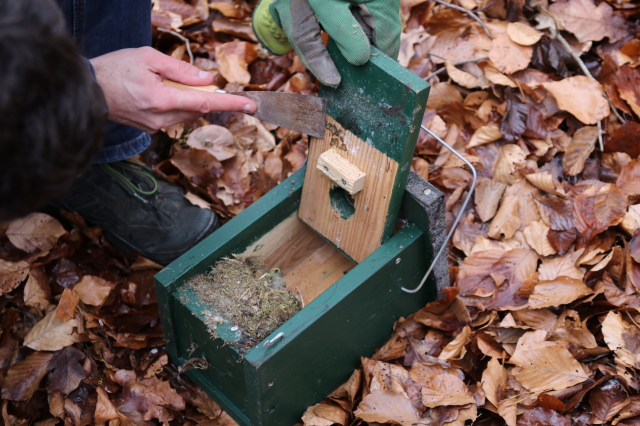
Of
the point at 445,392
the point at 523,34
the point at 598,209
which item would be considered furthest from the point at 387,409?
the point at 523,34

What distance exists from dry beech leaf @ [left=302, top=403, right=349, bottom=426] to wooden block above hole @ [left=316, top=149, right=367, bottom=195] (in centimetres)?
64

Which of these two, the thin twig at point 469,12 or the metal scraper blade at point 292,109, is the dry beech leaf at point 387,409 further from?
the thin twig at point 469,12

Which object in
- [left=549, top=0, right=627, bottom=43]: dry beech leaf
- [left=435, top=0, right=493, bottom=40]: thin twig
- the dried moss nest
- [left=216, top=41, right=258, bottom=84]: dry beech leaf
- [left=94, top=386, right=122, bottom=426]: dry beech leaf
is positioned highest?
[left=549, top=0, right=627, bottom=43]: dry beech leaf

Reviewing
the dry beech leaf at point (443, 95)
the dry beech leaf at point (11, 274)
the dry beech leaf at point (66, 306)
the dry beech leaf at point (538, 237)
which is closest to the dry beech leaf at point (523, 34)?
the dry beech leaf at point (443, 95)

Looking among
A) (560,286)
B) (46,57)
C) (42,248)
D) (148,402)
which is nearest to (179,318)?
(148,402)

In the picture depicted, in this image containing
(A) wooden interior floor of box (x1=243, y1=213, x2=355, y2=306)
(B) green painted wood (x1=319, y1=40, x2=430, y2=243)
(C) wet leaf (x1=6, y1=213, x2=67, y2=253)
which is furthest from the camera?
(C) wet leaf (x1=6, y1=213, x2=67, y2=253)

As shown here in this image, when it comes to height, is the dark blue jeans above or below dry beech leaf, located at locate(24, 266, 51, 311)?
above

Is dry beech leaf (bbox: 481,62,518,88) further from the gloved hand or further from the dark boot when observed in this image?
the dark boot

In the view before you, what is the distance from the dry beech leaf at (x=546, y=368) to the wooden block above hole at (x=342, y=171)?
2.15 feet

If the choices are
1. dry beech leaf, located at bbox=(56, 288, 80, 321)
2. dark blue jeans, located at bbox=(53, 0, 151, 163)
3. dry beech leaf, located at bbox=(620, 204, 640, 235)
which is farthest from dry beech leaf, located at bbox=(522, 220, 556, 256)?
dry beech leaf, located at bbox=(56, 288, 80, 321)

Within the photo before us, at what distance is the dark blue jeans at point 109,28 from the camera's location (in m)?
1.77

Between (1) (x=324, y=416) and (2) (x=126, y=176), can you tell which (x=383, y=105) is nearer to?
(1) (x=324, y=416)

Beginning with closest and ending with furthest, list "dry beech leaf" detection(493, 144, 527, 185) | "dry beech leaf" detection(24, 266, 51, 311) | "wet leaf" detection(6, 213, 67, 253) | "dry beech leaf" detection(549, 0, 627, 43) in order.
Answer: "dry beech leaf" detection(24, 266, 51, 311) → "wet leaf" detection(6, 213, 67, 253) → "dry beech leaf" detection(493, 144, 527, 185) → "dry beech leaf" detection(549, 0, 627, 43)

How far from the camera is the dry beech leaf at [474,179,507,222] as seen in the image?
2.06 m
